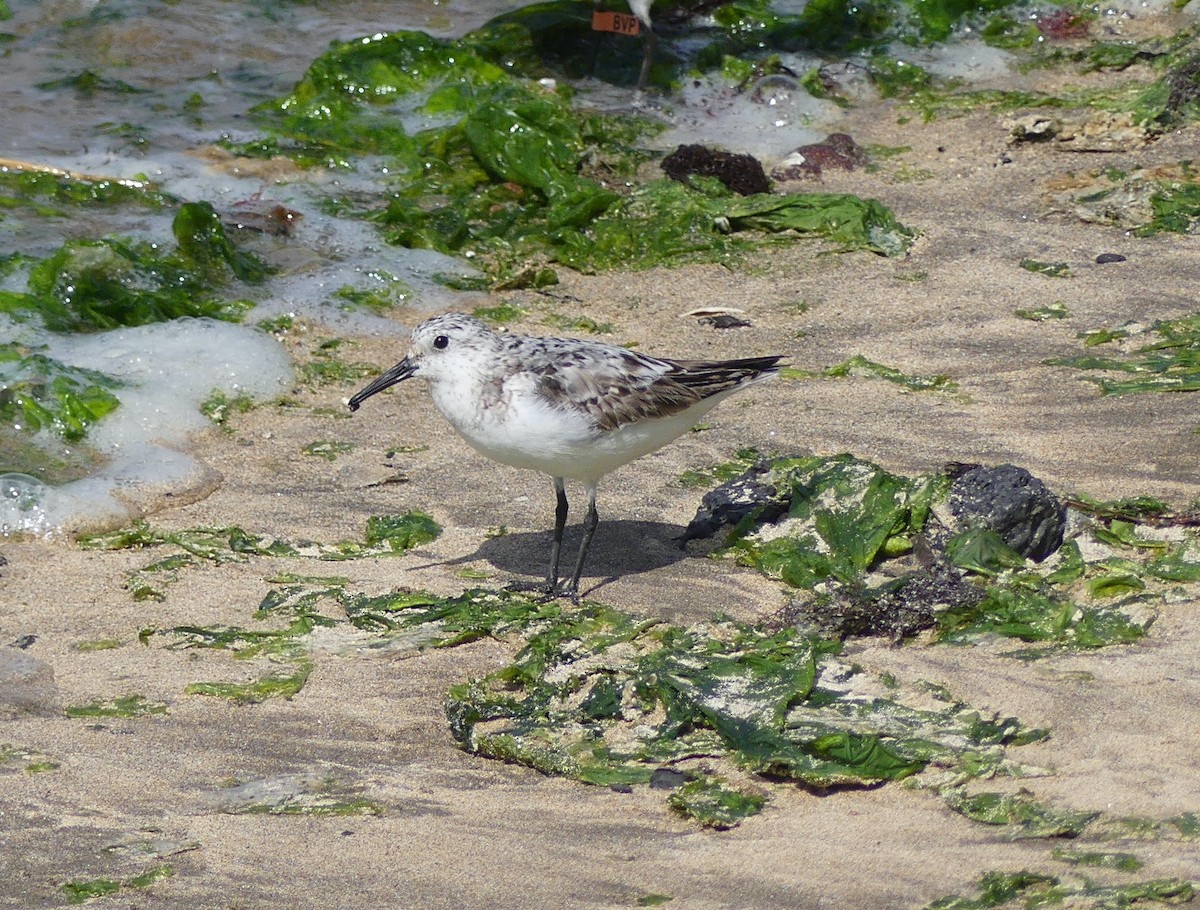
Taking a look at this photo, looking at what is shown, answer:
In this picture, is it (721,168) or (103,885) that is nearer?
(103,885)

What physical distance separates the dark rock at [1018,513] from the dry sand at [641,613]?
52 cm

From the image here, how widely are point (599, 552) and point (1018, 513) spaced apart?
1571 millimetres

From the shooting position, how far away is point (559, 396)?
5.04 metres

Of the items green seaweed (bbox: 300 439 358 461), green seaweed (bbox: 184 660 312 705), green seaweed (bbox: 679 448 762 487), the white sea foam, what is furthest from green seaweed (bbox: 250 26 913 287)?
green seaweed (bbox: 184 660 312 705)

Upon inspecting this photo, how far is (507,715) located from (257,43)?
29.1ft

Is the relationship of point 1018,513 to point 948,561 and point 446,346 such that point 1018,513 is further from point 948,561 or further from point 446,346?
point 446,346

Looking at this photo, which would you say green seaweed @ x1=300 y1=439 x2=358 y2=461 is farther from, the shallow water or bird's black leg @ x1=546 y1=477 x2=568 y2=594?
bird's black leg @ x1=546 y1=477 x2=568 y2=594

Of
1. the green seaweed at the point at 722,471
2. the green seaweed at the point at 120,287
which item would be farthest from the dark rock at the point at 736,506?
the green seaweed at the point at 120,287

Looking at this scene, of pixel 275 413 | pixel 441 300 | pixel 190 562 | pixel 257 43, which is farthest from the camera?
pixel 257 43

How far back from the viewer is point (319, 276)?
26.6 feet

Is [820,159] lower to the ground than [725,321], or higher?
higher

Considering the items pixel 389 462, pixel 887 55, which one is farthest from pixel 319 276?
pixel 887 55

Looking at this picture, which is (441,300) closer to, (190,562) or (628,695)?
(190,562)

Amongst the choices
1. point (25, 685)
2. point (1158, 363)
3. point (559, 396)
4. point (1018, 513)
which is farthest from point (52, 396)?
point (1158, 363)
